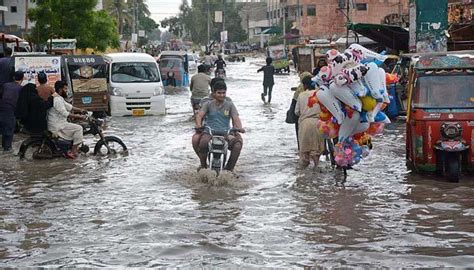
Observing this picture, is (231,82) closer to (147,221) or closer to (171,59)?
(171,59)

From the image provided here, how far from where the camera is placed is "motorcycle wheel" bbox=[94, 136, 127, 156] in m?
15.4

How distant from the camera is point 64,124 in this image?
14758 millimetres

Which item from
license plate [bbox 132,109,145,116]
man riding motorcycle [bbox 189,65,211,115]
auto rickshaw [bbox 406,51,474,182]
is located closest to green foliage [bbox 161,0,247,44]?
license plate [bbox 132,109,145,116]

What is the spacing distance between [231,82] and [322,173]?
106 ft

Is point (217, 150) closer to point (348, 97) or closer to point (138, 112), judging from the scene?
point (348, 97)

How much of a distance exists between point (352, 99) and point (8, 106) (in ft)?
24.5

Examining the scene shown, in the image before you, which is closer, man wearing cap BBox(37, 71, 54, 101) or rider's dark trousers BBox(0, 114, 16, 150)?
man wearing cap BBox(37, 71, 54, 101)

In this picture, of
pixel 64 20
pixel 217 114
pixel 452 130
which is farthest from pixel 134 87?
pixel 64 20

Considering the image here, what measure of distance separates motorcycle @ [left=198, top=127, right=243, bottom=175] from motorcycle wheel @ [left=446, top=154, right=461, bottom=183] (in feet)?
10.3

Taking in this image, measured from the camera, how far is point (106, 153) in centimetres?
1567

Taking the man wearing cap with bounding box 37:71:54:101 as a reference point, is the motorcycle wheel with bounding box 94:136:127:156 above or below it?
below

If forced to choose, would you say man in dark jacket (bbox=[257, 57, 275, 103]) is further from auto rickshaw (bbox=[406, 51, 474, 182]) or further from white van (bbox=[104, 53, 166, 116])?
auto rickshaw (bbox=[406, 51, 474, 182])

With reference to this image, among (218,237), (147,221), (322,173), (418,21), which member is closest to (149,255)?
(218,237)

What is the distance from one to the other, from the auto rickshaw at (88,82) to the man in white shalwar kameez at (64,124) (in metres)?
7.65
